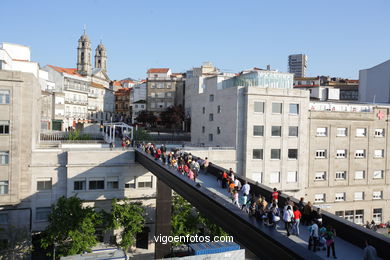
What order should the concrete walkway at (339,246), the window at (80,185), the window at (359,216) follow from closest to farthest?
the concrete walkway at (339,246)
the window at (80,185)
the window at (359,216)

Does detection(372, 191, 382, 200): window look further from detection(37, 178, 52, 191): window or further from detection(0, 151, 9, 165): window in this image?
detection(0, 151, 9, 165): window

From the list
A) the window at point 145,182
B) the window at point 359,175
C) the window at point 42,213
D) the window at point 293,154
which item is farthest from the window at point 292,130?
the window at point 42,213

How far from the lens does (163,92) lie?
3255 inches

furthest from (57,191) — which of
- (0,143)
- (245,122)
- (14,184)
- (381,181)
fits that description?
(381,181)

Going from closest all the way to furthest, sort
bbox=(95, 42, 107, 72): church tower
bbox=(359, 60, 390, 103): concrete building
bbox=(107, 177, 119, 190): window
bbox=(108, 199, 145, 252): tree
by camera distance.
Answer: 1. bbox=(108, 199, 145, 252): tree
2. bbox=(107, 177, 119, 190): window
3. bbox=(359, 60, 390, 103): concrete building
4. bbox=(95, 42, 107, 72): church tower

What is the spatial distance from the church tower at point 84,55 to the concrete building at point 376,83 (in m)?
89.8

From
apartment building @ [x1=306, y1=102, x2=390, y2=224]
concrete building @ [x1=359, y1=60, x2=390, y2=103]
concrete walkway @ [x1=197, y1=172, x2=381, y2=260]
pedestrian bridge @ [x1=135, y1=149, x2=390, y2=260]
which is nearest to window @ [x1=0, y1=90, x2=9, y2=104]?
pedestrian bridge @ [x1=135, y1=149, x2=390, y2=260]

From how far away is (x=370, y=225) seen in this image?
1661 inches

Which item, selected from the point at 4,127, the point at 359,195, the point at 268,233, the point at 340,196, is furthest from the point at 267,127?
the point at 268,233

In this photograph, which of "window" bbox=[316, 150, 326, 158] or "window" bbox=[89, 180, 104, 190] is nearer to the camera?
"window" bbox=[89, 180, 104, 190]

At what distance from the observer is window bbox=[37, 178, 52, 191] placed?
3225 cm

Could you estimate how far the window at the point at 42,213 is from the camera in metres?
32.1

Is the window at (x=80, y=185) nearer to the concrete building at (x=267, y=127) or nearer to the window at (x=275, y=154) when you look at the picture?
the concrete building at (x=267, y=127)

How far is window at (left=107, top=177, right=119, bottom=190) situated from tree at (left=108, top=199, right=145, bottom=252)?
2213mm
